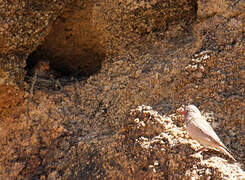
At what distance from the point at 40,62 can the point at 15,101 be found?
Answer: 0.47 m

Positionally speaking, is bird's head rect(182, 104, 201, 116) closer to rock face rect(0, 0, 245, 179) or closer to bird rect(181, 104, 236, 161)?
bird rect(181, 104, 236, 161)

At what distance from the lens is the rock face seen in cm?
174

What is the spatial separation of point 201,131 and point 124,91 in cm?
79

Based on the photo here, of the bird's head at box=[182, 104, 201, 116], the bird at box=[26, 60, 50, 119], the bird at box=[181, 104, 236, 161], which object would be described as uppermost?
the bird's head at box=[182, 104, 201, 116]

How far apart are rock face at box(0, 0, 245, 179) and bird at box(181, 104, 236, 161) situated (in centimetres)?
6

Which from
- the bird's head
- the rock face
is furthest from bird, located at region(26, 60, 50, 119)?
the bird's head

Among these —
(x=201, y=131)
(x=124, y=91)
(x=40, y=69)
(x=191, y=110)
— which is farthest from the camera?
(x=40, y=69)

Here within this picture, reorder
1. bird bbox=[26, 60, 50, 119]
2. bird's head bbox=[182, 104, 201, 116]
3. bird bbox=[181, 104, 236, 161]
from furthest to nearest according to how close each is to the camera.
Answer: bird bbox=[26, 60, 50, 119], bird's head bbox=[182, 104, 201, 116], bird bbox=[181, 104, 236, 161]

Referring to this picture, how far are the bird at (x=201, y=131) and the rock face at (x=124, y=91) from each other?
65 millimetres

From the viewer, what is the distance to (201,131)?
159 cm

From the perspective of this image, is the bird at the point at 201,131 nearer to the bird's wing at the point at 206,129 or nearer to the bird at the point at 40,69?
the bird's wing at the point at 206,129

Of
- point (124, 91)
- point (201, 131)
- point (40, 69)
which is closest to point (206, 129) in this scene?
point (201, 131)

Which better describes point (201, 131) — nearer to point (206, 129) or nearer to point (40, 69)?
point (206, 129)

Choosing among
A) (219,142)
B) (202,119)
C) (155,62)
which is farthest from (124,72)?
(219,142)
